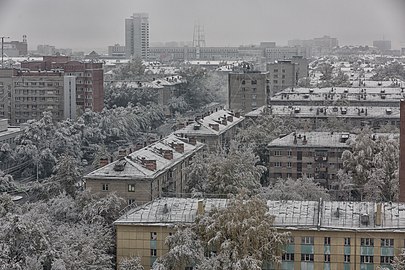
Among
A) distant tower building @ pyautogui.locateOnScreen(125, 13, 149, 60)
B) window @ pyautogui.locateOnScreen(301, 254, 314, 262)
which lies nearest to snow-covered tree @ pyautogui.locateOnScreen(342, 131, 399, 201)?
window @ pyautogui.locateOnScreen(301, 254, 314, 262)

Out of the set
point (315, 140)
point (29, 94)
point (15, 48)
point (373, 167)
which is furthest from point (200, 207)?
point (15, 48)

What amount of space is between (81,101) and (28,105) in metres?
1.44

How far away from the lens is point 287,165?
13914mm

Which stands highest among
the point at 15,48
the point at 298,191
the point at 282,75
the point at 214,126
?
the point at 15,48

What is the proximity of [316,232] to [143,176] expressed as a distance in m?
3.32

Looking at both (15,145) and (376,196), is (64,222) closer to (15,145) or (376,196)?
(376,196)

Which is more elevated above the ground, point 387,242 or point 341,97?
point 341,97

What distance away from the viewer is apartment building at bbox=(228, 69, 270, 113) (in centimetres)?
2233

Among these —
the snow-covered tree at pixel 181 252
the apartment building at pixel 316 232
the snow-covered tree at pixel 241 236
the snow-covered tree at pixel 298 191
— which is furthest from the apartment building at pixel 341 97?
the snow-covered tree at pixel 181 252

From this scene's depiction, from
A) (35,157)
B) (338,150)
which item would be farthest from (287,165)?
(35,157)

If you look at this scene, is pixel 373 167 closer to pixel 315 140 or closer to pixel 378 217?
pixel 315 140

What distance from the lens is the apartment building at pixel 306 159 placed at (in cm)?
1380

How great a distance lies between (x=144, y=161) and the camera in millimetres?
11172

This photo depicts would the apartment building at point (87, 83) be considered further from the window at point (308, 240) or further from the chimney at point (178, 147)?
the window at point (308, 240)
